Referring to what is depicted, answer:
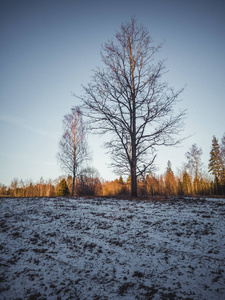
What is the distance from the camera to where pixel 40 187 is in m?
33.3

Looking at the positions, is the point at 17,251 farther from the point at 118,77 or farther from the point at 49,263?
the point at 118,77

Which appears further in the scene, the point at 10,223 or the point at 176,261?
the point at 10,223

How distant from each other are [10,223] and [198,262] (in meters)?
4.21

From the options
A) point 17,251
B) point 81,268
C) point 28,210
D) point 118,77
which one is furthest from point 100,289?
point 118,77

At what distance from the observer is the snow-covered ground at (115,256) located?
1673mm

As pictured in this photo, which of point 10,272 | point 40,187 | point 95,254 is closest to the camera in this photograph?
point 10,272

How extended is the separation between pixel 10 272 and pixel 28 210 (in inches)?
114

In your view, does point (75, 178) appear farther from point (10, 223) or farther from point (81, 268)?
point (81, 268)

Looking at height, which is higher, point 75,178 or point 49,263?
point 75,178

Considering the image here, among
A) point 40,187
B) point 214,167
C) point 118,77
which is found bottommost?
point 40,187

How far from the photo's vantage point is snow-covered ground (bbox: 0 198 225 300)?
1673 millimetres

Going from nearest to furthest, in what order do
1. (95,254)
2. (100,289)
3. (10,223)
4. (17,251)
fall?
1. (100,289)
2. (95,254)
3. (17,251)
4. (10,223)

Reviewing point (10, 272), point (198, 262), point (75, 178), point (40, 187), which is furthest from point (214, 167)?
point (40, 187)

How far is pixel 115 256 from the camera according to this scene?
2.31 meters
